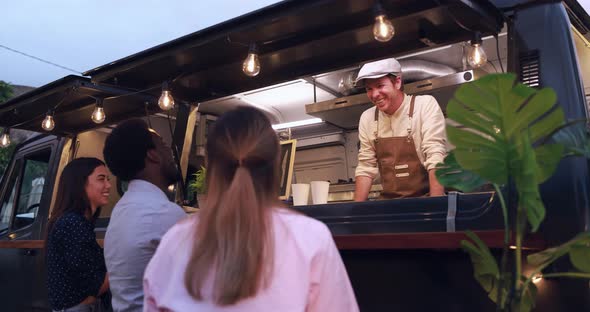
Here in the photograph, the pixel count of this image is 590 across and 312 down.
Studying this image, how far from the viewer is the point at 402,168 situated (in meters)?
3.18

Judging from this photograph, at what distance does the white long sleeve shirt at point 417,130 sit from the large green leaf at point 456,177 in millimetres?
1213

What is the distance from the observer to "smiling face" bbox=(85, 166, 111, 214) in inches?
108

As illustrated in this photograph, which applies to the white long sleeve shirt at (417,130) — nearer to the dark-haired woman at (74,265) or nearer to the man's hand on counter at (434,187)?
the man's hand on counter at (434,187)

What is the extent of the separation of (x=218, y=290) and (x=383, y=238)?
1024 mm

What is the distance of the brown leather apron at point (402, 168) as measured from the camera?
3139 millimetres

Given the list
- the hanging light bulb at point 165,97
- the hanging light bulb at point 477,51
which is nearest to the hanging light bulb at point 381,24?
the hanging light bulb at point 477,51

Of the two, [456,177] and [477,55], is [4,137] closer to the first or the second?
[477,55]

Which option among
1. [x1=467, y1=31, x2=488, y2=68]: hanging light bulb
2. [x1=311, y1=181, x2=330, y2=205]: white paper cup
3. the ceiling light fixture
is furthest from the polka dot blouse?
the ceiling light fixture

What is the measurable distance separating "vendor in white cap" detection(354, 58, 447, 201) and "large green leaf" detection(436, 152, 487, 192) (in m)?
1.27

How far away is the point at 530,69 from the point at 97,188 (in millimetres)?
2307

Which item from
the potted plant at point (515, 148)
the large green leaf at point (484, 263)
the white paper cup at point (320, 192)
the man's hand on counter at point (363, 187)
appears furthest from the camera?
the man's hand on counter at point (363, 187)

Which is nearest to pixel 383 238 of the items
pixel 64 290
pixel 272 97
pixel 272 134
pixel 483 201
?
pixel 483 201

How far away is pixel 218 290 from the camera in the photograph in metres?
1.20

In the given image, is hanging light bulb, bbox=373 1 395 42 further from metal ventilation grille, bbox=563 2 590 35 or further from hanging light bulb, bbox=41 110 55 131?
hanging light bulb, bbox=41 110 55 131
